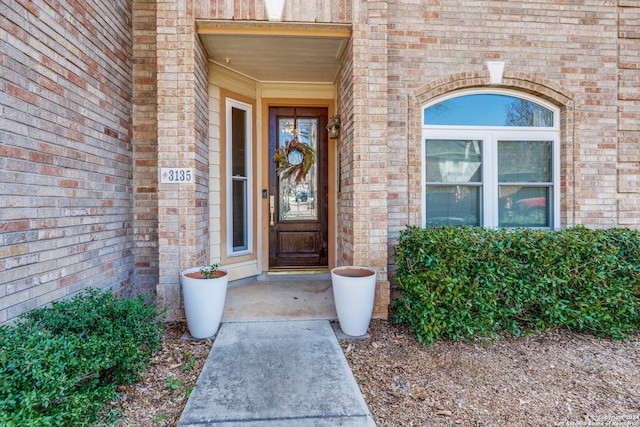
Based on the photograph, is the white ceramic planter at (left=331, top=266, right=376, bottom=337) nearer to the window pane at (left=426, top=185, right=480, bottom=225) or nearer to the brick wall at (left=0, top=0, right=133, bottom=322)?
the window pane at (left=426, top=185, right=480, bottom=225)

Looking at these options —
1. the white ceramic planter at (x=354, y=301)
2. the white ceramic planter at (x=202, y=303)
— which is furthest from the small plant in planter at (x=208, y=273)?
the white ceramic planter at (x=354, y=301)

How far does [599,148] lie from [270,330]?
4186 mm

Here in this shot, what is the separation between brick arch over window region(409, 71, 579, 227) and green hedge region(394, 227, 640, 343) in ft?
2.64

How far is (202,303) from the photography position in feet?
9.31

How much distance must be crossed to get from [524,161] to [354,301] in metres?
2.75

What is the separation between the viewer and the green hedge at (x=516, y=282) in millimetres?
2852

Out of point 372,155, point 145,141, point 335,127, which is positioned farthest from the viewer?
point 335,127

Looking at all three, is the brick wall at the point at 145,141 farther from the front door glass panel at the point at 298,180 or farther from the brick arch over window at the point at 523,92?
the brick arch over window at the point at 523,92

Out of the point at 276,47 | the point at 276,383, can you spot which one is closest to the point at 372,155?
the point at 276,47

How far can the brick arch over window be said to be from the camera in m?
3.69

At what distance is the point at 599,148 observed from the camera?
12.7 feet

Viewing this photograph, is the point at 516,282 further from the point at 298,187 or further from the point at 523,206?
the point at 298,187

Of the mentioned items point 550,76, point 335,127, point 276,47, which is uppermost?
point 276,47

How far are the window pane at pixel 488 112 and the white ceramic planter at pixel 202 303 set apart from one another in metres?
2.87
